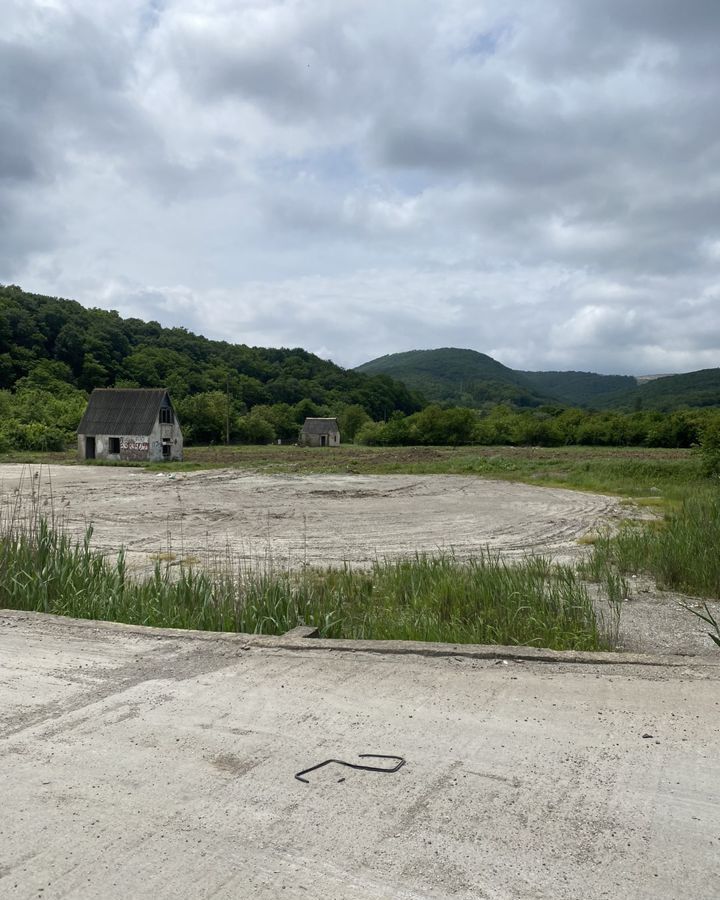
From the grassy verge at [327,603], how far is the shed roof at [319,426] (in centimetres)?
8303

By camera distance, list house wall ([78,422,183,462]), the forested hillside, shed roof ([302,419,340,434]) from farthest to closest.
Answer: shed roof ([302,419,340,434]) → the forested hillside → house wall ([78,422,183,462])

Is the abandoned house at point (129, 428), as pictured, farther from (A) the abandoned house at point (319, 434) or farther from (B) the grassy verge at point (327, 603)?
(B) the grassy verge at point (327, 603)

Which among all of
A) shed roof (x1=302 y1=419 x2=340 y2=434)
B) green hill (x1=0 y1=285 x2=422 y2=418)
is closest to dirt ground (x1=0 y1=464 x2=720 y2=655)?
shed roof (x1=302 y1=419 x2=340 y2=434)

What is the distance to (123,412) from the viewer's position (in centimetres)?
5638

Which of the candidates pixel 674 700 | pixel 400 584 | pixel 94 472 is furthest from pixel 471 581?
pixel 94 472

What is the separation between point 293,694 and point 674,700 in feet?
8.17

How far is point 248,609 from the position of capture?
743 cm

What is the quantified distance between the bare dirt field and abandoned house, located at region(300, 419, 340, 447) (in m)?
54.3

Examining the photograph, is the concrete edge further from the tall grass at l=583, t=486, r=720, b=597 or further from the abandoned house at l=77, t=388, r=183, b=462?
the abandoned house at l=77, t=388, r=183, b=462

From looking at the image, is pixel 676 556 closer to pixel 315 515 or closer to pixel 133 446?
pixel 315 515

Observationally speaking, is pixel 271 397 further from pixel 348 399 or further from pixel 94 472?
pixel 94 472

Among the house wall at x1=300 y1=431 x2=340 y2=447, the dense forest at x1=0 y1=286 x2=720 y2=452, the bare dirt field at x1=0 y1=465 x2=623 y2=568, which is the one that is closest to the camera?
the bare dirt field at x1=0 y1=465 x2=623 y2=568

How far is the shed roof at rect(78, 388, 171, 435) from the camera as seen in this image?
5534 cm

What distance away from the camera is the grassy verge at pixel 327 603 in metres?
7.05
